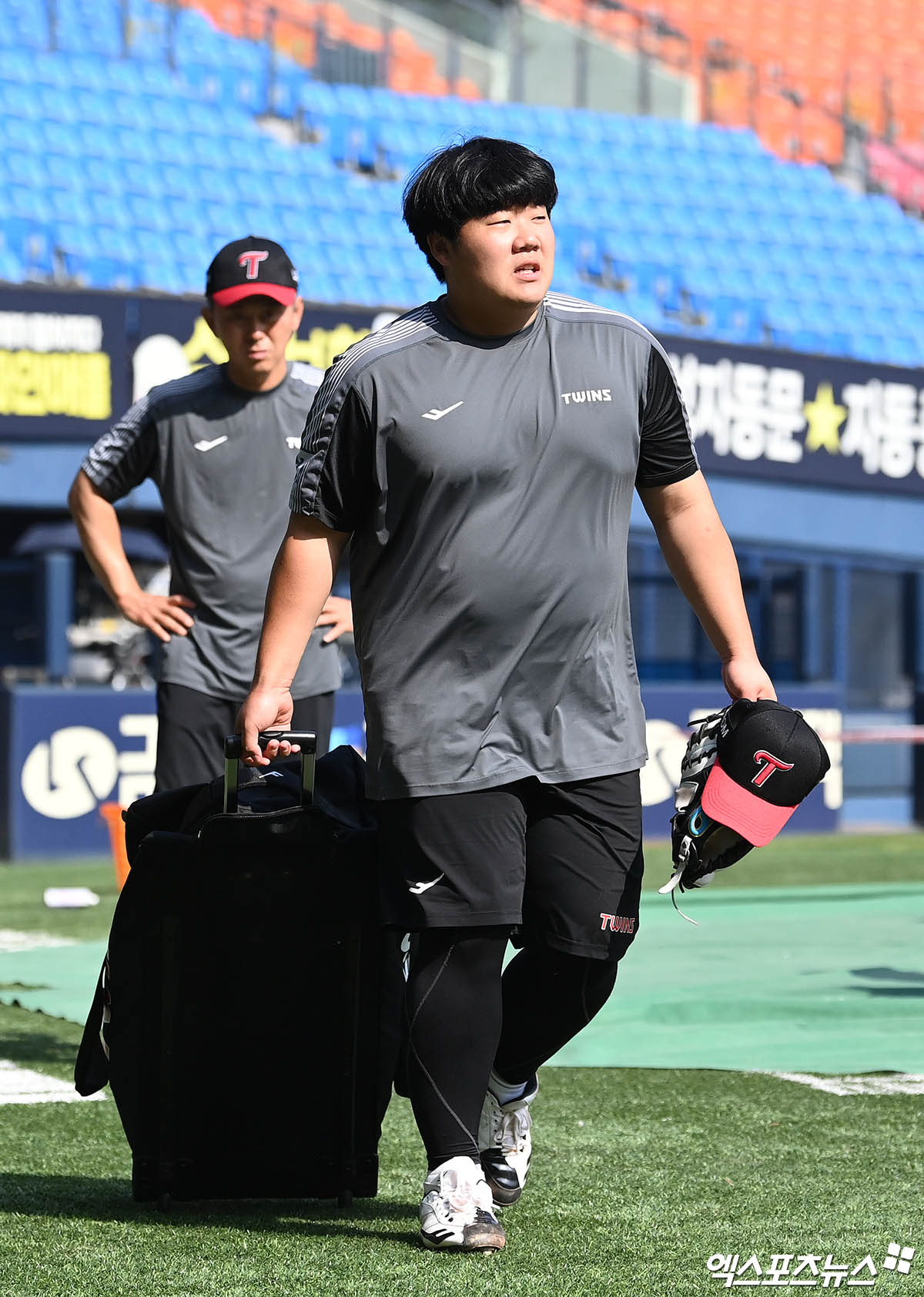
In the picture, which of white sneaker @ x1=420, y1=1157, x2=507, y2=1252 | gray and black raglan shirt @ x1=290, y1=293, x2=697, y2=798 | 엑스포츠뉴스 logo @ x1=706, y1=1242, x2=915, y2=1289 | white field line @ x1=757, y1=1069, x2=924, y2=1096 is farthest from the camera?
white field line @ x1=757, y1=1069, x2=924, y2=1096

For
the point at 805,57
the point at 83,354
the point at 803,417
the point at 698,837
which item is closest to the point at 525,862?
the point at 698,837

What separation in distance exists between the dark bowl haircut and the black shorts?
97cm

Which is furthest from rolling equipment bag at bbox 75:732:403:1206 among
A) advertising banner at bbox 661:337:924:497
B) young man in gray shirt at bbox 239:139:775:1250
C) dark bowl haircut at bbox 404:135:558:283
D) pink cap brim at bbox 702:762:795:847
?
advertising banner at bbox 661:337:924:497

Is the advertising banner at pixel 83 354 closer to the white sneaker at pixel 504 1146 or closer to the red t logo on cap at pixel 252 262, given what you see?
the red t logo on cap at pixel 252 262

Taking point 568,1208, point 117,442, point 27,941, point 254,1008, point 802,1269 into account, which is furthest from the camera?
point 27,941

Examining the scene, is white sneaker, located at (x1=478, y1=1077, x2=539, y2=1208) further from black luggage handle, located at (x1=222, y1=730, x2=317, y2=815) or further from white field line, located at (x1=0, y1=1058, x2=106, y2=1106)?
white field line, located at (x1=0, y1=1058, x2=106, y2=1106)

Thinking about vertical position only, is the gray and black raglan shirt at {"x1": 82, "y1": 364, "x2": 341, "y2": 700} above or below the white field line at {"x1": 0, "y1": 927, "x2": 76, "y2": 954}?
above

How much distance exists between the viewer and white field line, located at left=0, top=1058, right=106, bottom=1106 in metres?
4.39

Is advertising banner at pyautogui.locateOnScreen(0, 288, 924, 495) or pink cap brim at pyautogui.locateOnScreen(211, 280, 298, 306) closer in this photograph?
pink cap brim at pyautogui.locateOnScreen(211, 280, 298, 306)

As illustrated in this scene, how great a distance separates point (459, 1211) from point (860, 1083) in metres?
1.99

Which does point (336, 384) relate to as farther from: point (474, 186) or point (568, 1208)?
point (568, 1208)

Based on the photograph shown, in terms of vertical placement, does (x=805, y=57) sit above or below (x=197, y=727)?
above

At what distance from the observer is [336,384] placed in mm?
3076

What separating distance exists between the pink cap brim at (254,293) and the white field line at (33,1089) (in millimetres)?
1973
